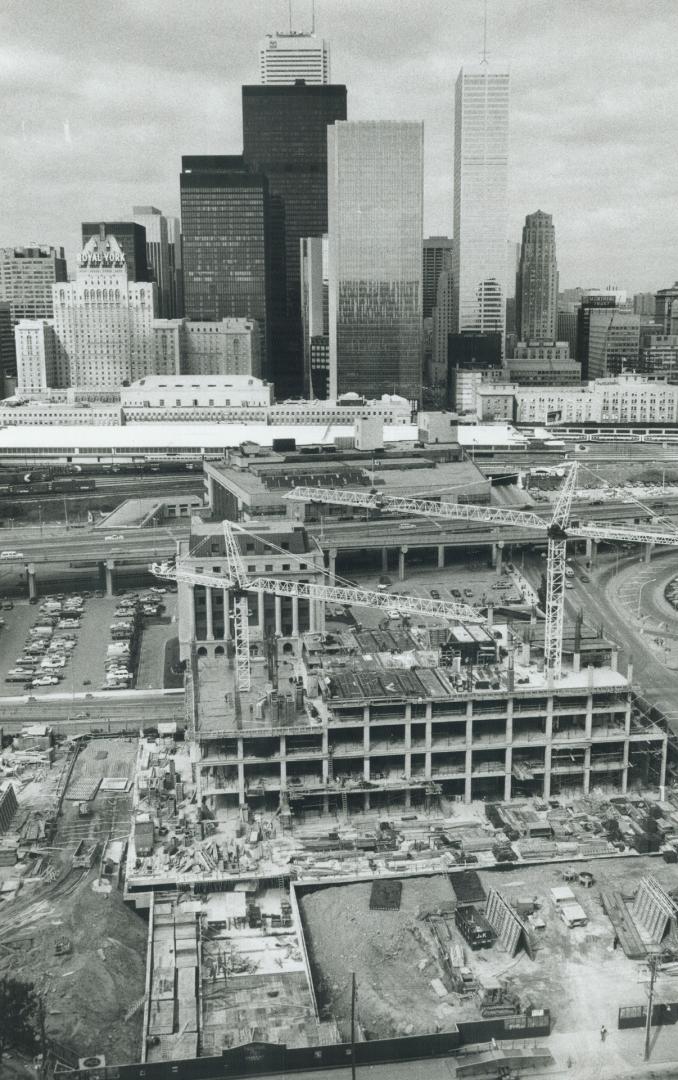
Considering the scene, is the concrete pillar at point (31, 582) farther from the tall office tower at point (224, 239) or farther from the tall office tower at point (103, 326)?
the tall office tower at point (224, 239)

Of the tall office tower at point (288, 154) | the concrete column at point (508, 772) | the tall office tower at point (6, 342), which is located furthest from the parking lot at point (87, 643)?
the tall office tower at point (6, 342)

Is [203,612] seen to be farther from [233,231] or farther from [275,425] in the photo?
[233,231]

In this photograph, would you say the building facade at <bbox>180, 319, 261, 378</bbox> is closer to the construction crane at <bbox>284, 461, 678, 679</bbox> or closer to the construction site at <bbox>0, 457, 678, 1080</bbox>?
the construction crane at <bbox>284, 461, 678, 679</bbox>


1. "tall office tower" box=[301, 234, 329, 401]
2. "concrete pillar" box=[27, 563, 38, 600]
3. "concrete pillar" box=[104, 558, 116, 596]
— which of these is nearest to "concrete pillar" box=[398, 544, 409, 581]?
"concrete pillar" box=[104, 558, 116, 596]

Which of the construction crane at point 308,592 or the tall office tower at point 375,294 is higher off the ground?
the tall office tower at point 375,294

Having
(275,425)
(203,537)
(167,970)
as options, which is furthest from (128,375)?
(167,970)

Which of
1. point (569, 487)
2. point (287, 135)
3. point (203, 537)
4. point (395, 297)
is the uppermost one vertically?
point (287, 135)

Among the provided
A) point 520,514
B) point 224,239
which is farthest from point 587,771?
point 224,239
